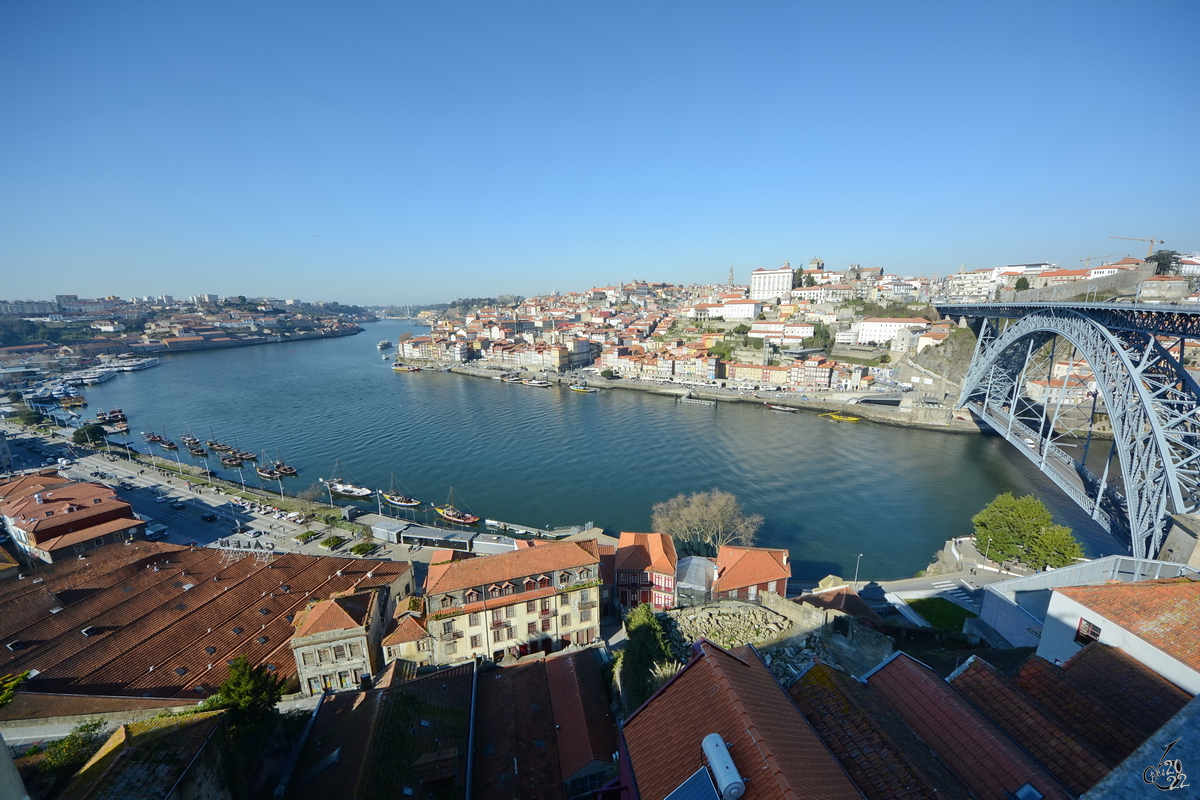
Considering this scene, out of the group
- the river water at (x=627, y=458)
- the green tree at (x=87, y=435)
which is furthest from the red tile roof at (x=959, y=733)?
the green tree at (x=87, y=435)

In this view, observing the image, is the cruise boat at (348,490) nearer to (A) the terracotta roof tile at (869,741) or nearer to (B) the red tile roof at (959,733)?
(A) the terracotta roof tile at (869,741)

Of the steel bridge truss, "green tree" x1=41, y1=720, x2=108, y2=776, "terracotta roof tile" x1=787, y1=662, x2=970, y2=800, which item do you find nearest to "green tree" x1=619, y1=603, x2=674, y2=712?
"terracotta roof tile" x1=787, y1=662, x2=970, y2=800

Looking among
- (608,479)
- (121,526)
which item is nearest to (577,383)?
(608,479)

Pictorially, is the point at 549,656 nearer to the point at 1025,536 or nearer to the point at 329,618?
the point at 329,618

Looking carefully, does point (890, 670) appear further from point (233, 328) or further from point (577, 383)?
point (233, 328)

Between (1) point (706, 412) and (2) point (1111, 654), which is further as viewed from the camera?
(1) point (706, 412)
